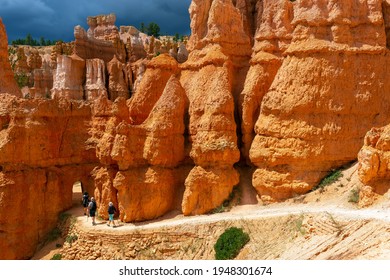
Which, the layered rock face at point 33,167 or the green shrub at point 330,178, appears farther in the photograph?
the layered rock face at point 33,167

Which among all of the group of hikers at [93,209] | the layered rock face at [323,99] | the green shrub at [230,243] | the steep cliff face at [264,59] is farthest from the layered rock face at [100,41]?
the green shrub at [230,243]

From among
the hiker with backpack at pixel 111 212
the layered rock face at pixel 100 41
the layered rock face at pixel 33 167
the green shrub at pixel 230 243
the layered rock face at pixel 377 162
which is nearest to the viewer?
the layered rock face at pixel 377 162

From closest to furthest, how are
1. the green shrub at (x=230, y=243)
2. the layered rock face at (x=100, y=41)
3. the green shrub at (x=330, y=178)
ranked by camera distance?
1. the green shrub at (x=230, y=243)
2. the green shrub at (x=330, y=178)
3. the layered rock face at (x=100, y=41)

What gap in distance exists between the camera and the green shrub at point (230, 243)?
1645 centimetres

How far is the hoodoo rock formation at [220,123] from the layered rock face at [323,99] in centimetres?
5

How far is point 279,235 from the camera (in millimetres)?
15953

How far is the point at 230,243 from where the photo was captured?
16797mm

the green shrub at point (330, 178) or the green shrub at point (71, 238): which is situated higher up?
the green shrub at point (330, 178)

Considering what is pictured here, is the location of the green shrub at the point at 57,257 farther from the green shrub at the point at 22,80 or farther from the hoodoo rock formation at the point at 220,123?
the green shrub at the point at 22,80

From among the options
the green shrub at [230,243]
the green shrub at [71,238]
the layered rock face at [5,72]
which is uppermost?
the layered rock face at [5,72]

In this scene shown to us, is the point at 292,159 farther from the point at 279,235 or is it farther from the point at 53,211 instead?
the point at 53,211

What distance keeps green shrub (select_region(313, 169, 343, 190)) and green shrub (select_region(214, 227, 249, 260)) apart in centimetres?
419

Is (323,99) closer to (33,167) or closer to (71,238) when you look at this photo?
(71,238)

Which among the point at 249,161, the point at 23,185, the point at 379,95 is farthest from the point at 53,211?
the point at 379,95
